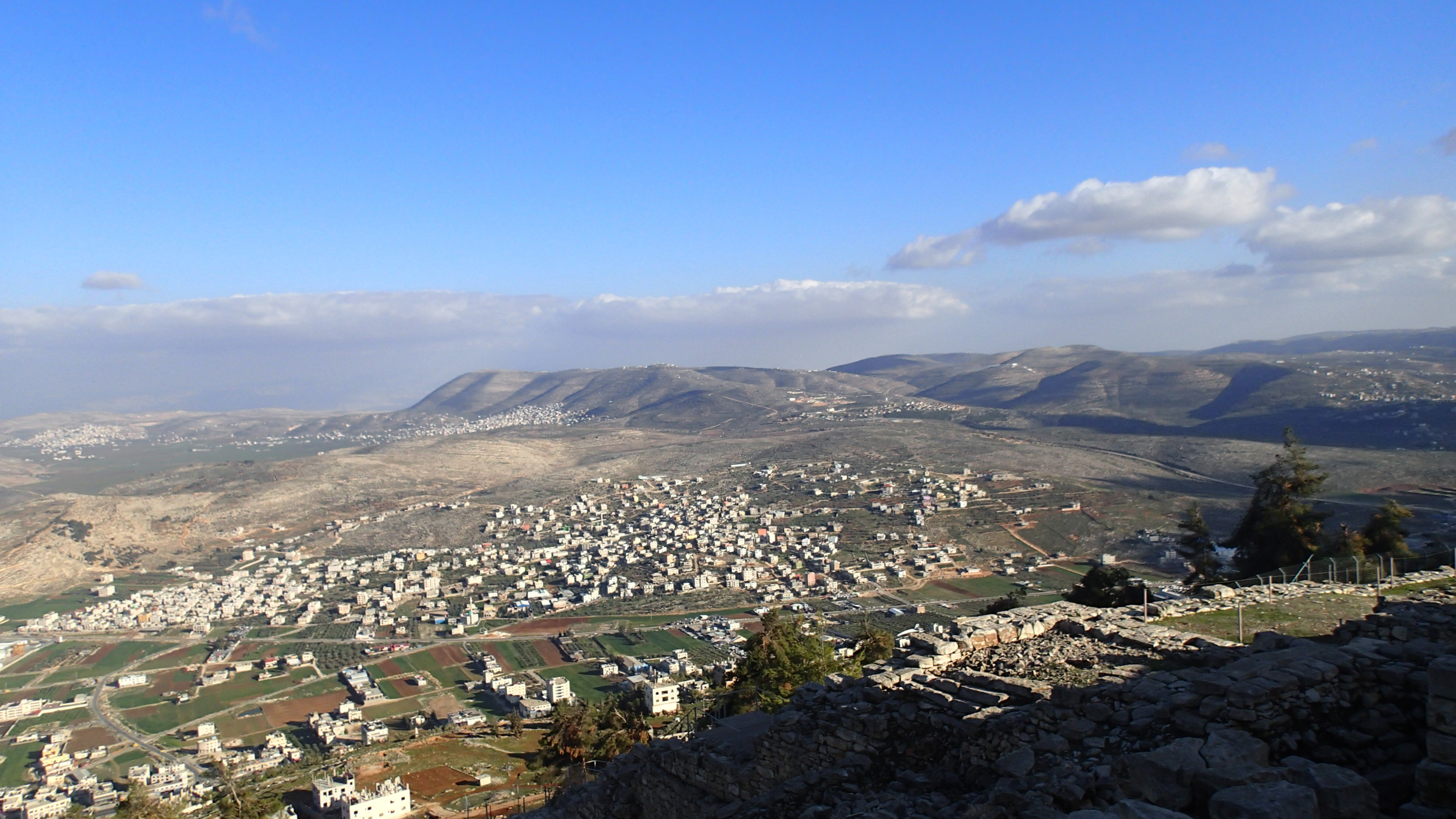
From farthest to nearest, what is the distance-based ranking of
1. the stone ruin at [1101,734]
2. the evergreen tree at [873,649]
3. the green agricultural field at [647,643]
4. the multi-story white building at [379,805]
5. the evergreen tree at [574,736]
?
1. the green agricultural field at [647,643]
2. the evergreen tree at [574,736]
3. the multi-story white building at [379,805]
4. the evergreen tree at [873,649]
5. the stone ruin at [1101,734]

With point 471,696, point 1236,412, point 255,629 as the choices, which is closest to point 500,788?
point 471,696

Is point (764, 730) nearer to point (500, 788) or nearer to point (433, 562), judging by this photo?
point (500, 788)

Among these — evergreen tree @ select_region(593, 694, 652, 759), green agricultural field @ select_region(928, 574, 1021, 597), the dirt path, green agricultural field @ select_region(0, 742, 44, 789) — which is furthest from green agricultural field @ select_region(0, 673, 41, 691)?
the dirt path

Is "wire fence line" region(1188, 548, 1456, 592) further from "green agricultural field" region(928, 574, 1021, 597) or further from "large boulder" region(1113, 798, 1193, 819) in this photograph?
"green agricultural field" region(928, 574, 1021, 597)

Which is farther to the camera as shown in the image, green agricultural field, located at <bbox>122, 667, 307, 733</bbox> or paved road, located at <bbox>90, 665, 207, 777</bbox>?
green agricultural field, located at <bbox>122, 667, 307, 733</bbox>

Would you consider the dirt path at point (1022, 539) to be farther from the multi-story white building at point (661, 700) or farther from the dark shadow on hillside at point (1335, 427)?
the multi-story white building at point (661, 700)

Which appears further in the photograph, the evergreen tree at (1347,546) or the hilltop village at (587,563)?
the hilltop village at (587,563)

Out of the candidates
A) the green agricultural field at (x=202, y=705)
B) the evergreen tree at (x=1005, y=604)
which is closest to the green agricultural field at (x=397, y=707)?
the green agricultural field at (x=202, y=705)
